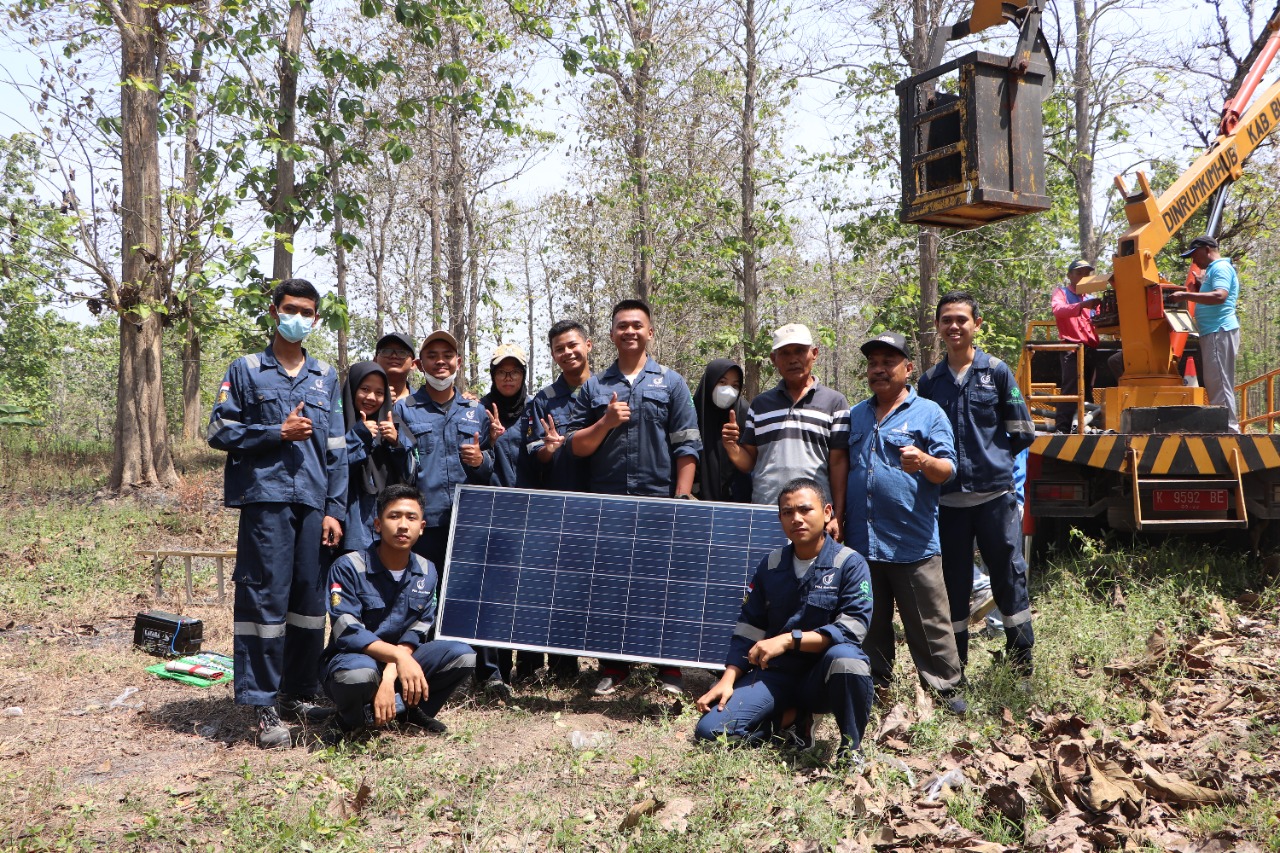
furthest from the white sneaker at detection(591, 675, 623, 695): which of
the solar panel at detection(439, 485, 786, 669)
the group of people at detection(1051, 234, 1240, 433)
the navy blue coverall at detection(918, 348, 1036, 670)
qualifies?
the group of people at detection(1051, 234, 1240, 433)

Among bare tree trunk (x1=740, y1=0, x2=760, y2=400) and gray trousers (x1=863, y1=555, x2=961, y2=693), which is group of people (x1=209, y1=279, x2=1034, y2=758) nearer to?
gray trousers (x1=863, y1=555, x2=961, y2=693)

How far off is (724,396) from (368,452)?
2.20 metres

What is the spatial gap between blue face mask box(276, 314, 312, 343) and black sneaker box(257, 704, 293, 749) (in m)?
1.92

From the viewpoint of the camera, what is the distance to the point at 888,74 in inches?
603

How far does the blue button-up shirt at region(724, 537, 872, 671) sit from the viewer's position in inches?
184

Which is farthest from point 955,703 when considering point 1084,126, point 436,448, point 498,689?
point 1084,126

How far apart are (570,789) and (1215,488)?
5.62m

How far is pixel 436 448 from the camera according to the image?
5.88 metres

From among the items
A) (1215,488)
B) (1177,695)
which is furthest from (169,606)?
(1215,488)

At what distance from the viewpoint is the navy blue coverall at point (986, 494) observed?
17.9 feet

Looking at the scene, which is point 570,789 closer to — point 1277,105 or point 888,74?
point 1277,105

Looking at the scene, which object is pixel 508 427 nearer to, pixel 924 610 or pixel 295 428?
pixel 295 428

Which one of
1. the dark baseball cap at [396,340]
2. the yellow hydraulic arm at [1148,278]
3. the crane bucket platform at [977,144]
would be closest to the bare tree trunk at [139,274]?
the dark baseball cap at [396,340]

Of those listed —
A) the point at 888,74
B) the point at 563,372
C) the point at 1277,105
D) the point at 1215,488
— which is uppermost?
the point at 888,74
